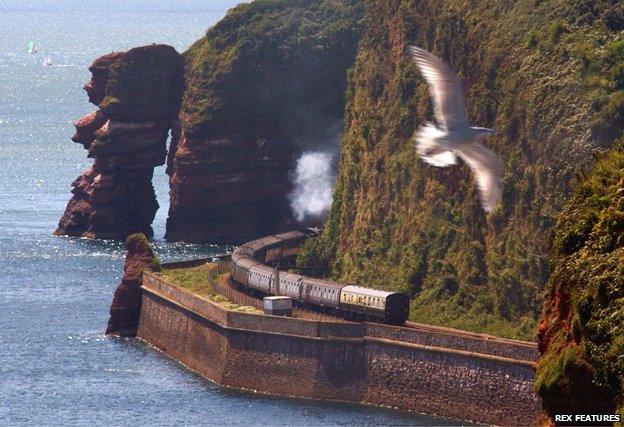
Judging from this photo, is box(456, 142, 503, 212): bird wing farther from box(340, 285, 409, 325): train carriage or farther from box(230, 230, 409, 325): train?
box(230, 230, 409, 325): train

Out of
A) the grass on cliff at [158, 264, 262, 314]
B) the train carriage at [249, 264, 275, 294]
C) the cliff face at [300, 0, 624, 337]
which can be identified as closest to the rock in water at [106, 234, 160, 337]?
the grass on cliff at [158, 264, 262, 314]

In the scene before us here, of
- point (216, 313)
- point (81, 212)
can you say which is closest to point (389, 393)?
point (216, 313)

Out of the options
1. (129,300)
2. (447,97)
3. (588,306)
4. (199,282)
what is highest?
(447,97)

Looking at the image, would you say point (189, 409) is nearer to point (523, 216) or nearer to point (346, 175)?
point (523, 216)

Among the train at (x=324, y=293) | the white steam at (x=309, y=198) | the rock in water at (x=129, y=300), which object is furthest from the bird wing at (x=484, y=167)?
the white steam at (x=309, y=198)

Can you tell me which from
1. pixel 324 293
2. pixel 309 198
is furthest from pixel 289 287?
pixel 309 198

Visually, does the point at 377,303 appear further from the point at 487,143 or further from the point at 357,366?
the point at 487,143
